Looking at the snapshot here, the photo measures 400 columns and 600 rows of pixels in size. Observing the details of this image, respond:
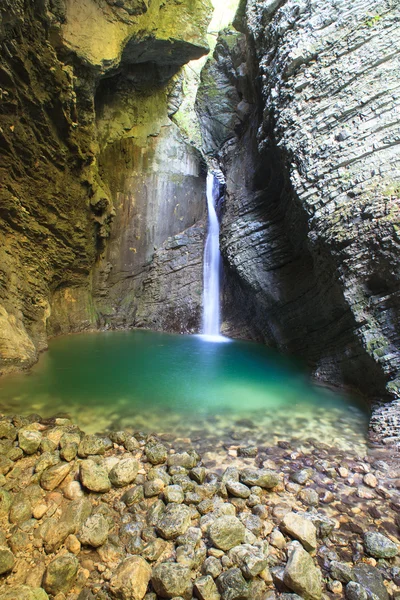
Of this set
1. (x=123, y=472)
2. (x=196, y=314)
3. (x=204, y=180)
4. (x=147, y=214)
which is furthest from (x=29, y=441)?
(x=204, y=180)

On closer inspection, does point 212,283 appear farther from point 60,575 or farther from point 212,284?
point 60,575

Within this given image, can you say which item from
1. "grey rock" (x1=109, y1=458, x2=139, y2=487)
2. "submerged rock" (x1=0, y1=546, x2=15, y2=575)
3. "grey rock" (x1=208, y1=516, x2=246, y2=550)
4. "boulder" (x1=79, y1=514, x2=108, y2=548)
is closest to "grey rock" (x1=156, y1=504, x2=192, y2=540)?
"grey rock" (x1=208, y1=516, x2=246, y2=550)

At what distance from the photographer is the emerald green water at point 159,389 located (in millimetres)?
4410

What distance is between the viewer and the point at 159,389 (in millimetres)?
5648

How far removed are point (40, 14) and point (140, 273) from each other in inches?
→ 375

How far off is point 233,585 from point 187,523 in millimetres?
535

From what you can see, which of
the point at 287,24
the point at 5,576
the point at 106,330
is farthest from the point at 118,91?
the point at 5,576

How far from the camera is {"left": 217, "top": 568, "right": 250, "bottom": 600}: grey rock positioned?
1738 mm

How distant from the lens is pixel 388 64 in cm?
529

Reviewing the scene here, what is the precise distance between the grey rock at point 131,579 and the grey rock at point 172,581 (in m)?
0.06

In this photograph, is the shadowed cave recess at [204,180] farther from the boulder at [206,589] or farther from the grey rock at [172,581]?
the grey rock at [172,581]

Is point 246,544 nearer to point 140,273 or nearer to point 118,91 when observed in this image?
point 140,273

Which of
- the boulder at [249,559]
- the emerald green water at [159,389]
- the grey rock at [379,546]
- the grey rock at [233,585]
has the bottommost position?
the emerald green water at [159,389]

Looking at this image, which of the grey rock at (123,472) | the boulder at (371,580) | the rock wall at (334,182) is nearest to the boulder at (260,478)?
the boulder at (371,580)
